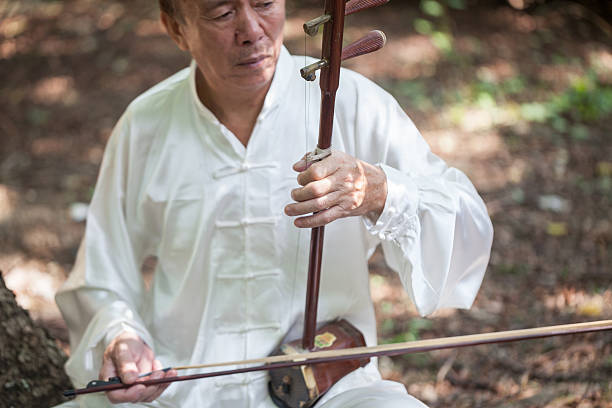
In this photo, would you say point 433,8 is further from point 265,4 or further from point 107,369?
point 107,369

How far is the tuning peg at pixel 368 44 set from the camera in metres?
1.46

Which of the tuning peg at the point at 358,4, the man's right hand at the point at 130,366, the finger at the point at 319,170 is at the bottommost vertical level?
the man's right hand at the point at 130,366

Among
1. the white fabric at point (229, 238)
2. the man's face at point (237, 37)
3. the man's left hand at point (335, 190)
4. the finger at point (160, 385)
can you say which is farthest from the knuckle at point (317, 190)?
the finger at point (160, 385)

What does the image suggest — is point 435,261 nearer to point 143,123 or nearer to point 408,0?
point 143,123

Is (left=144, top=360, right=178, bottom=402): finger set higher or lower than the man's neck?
lower

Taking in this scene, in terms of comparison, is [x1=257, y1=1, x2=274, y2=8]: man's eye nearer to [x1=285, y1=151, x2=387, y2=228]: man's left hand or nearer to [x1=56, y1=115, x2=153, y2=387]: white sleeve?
[x1=285, y1=151, x2=387, y2=228]: man's left hand

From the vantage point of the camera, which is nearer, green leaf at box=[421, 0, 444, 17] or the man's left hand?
the man's left hand

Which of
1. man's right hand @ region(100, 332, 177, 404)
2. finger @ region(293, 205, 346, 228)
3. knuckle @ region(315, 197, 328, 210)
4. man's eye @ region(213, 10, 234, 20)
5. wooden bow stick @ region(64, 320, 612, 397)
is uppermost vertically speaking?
man's eye @ region(213, 10, 234, 20)

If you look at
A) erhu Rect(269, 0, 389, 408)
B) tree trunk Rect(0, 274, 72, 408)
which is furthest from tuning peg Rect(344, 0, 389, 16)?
tree trunk Rect(0, 274, 72, 408)

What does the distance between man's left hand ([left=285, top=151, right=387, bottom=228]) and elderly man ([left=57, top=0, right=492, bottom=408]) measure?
77 millimetres

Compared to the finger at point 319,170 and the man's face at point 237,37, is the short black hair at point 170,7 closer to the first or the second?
the man's face at point 237,37

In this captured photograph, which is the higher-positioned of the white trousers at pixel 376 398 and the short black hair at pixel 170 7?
the short black hair at pixel 170 7

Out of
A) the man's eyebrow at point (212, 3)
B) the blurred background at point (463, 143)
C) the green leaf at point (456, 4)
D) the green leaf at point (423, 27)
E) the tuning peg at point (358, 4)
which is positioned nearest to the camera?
the tuning peg at point (358, 4)

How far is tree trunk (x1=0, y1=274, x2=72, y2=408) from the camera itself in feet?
6.70
